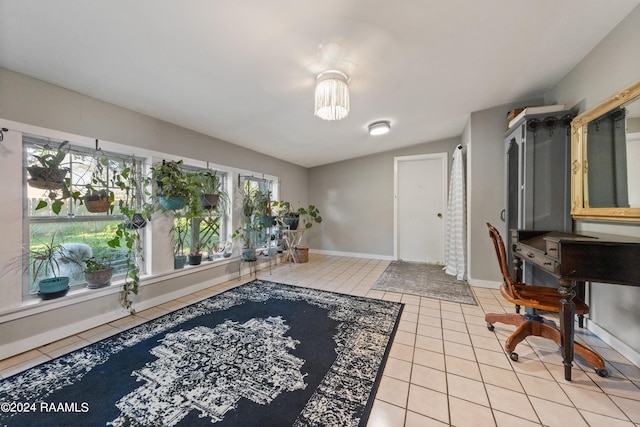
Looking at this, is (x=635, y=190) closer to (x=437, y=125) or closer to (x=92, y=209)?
(x=437, y=125)

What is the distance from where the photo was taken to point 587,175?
1.91m

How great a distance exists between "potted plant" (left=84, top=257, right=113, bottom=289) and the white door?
432cm

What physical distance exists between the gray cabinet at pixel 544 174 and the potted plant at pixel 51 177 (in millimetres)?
4094

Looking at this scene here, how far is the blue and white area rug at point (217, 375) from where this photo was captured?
3.91ft

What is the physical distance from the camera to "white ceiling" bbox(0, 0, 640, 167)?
52.5 inches

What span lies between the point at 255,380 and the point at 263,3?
2.20 meters

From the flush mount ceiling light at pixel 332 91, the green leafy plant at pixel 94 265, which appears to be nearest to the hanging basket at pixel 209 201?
the green leafy plant at pixel 94 265

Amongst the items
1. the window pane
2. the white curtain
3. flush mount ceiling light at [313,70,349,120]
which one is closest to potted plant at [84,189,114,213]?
the window pane

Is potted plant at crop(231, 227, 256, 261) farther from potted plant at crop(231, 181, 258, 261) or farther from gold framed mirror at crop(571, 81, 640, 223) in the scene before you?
gold framed mirror at crop(571, 81, 640, 223)

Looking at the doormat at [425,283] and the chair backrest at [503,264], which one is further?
the doormat at [425,283]

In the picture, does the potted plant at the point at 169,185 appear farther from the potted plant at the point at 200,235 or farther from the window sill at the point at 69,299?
the window sill at the point at 69,299

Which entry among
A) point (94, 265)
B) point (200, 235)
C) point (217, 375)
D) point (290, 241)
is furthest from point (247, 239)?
point (217, 375)

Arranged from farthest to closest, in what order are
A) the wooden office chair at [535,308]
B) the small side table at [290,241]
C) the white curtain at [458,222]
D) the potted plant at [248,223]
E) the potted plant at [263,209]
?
the small side table at [290,241] < the potted plant at [263,209] < the potted plant at [248,223] < the white curtain at [458,222] < the wooden office chair at [535,308]

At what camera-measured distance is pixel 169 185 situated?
2.47 metres
